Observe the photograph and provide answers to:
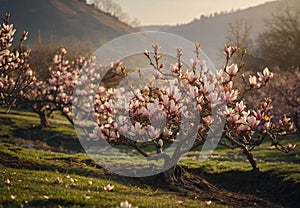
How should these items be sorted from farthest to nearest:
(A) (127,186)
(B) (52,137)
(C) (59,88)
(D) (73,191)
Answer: (B) (52,137) → (C) (59,88) → (A) (127,186) → (D) (73,191)

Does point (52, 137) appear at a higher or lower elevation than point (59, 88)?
lower

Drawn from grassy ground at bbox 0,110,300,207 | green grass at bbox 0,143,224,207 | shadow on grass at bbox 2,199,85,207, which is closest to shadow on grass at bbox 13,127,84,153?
grassy ground at bbox 0,110,300,207

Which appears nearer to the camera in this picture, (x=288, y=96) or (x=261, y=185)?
(x=261, y=185)

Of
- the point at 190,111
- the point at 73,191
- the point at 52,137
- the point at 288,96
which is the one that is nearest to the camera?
the point at 73,191

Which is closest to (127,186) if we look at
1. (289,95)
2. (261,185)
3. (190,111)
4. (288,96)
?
(190,111)

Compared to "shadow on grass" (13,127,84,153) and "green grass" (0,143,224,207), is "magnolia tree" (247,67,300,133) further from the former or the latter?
"green grass" (0,143,224,207)

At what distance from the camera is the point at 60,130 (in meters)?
39.7

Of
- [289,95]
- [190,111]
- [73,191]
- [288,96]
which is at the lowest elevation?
[73,191]

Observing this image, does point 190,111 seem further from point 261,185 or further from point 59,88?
point 59,88

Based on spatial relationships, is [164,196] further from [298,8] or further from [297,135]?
[298,8]

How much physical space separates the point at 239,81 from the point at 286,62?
55.7 feet

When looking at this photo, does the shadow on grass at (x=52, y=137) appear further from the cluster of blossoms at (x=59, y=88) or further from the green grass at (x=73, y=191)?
the green grass at (x=73, y=191)

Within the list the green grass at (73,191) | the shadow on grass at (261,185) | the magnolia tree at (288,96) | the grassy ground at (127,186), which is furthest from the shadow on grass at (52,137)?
the magnolia tree at (288,96)

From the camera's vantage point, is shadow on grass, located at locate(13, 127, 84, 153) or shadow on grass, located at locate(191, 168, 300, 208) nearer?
shadow on grass, located at locate(191, 168, 300, 208)
